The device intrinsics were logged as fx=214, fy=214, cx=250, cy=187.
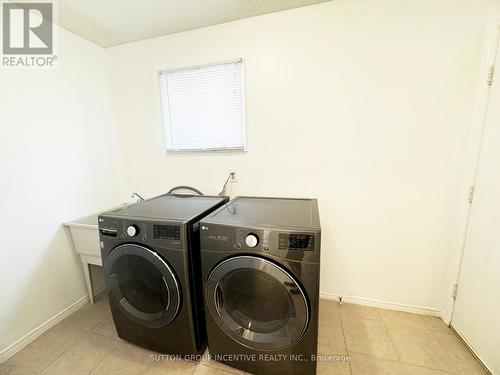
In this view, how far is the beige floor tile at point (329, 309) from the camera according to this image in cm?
169

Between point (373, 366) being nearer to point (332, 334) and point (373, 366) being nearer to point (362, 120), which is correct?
point (332, 334)

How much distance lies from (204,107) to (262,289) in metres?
1.53

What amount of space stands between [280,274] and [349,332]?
977mm

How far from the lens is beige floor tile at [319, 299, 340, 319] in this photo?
1695 mm

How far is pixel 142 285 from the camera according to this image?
1.33 meters

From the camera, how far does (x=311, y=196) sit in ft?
5.74

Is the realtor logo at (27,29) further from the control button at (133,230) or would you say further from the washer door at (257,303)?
the washer door at (257,303)

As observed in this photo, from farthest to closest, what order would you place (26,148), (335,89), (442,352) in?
(335,89)
(26,148)
(442,352)

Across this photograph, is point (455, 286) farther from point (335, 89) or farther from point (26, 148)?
point (26, 148)

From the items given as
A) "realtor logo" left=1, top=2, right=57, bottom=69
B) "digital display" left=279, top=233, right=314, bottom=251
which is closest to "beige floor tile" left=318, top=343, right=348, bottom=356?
"digital display" left=279, top=233, right=314, bottom=251

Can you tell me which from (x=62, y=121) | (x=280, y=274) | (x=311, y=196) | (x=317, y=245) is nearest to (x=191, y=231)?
(x=280, y=274)

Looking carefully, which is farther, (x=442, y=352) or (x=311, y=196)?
(x=311, y=196)

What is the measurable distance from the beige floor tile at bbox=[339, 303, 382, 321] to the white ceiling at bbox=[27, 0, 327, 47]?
2.34 m

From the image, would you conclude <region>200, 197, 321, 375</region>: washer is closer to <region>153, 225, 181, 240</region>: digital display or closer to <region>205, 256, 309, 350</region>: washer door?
<region>205, 256, 309, 350</region>: washer door
